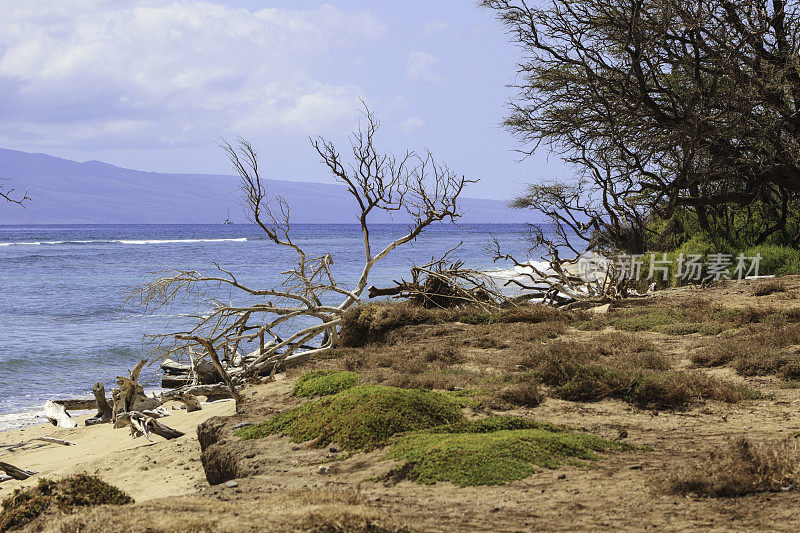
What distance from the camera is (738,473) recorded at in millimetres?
4359

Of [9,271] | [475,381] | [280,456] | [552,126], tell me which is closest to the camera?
[280,456]

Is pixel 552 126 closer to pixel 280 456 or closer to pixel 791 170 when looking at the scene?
pixel 791 170

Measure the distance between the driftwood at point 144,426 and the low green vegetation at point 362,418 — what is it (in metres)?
2.90

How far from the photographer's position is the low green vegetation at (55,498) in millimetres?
4410

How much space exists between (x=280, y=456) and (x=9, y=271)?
46805 mm

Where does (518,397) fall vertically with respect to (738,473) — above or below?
below

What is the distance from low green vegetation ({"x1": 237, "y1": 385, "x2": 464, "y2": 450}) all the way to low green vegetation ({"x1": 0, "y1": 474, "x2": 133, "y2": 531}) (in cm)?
177

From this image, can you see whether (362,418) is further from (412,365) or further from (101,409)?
(101,409)

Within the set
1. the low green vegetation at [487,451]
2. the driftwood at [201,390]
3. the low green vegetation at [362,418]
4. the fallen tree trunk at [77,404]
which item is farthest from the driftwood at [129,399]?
the low green vegetation at [487,451]

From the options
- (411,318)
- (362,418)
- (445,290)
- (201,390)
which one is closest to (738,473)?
(362,418)

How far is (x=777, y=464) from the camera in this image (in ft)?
14.8

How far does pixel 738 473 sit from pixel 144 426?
804 cm

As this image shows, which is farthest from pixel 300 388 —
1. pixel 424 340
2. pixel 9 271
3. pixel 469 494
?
pixel 9 271

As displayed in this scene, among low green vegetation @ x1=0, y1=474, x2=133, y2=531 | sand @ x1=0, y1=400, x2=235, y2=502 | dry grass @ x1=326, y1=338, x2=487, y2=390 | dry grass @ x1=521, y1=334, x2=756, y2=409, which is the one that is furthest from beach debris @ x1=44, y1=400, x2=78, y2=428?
dry grass @ x1=521, y1=334, x2=756, y2=409
